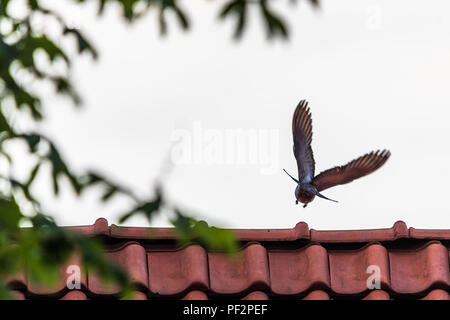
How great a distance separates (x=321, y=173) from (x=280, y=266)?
410 mm

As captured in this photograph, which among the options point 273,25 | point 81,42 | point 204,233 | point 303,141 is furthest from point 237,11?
point 303,141

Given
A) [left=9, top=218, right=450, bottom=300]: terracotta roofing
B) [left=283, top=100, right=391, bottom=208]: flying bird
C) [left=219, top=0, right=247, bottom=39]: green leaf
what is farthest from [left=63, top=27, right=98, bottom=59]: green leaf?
[left=283, top=100, right=391, bottom=208]: flying bird

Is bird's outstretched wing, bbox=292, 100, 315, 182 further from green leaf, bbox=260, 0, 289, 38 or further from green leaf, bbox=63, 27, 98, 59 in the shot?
green leaf, bbox=260, 0, 289, 38

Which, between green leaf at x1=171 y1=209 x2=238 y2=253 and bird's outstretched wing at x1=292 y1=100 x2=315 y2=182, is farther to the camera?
bird's outstretched wing at x1=292 y1=100 x2=315 y2=182

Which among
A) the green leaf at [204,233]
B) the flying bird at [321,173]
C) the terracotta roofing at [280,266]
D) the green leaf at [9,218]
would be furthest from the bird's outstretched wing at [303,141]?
the green leaf at [9,218]

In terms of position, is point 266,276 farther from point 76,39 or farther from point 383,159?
point 76,39

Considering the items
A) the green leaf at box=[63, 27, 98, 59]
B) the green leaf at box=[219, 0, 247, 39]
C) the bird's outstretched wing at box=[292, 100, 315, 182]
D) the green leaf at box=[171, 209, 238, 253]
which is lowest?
the green leaf at box=[171, 209, 238, 253]

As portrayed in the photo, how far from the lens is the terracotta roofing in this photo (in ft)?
12.3

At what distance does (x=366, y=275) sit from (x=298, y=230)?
1.07 ft

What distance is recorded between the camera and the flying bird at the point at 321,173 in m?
4.00

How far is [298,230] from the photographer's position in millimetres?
3994

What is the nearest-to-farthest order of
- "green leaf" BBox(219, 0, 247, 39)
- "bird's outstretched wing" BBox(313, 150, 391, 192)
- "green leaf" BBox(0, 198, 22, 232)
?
"green leaf" BBox(0, 198, 22, 232) < "green leaf" BBox(219, 0, 247, 39) < "bird's outstretched wing" BBox(313, 150, 391, 192)

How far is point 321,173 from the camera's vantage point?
406cm

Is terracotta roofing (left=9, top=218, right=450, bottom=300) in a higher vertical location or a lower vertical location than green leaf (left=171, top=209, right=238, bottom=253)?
higher
